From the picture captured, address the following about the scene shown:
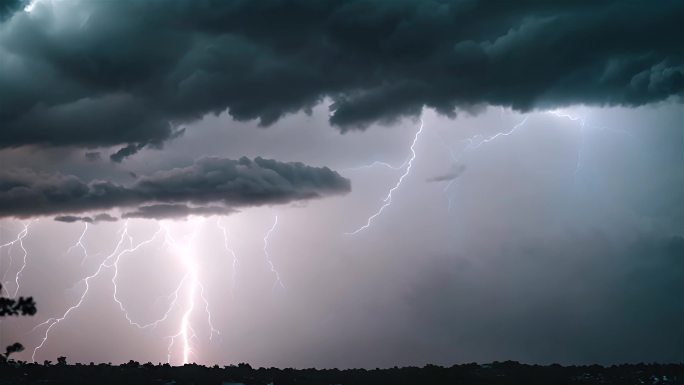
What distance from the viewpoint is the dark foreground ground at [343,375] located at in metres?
44.7

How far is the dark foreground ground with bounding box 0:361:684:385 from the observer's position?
44688 millimetres

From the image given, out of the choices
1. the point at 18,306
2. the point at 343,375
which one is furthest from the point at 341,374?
the point at 18,306

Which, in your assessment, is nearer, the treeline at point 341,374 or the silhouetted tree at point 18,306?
the silhouetted tree at point 18,306

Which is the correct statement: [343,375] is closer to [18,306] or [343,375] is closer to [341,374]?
[341,374]

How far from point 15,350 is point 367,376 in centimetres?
2825

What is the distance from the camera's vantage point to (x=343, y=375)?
5125 cm

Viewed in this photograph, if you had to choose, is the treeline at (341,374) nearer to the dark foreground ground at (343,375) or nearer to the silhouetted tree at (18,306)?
the dark foreground ground at (343,375)

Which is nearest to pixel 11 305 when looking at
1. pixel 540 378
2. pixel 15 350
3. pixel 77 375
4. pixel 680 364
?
pixel 15 350

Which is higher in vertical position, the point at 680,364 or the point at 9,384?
the point at 680,364

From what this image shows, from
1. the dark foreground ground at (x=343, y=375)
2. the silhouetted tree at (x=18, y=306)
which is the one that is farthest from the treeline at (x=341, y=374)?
the silhouetted tree at (x=18, y=306)

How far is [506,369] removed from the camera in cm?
5297

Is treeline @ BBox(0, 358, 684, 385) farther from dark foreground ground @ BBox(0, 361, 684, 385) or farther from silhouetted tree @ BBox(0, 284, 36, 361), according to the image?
silhouetted tree @ BBox(0, 284, 36, 361)

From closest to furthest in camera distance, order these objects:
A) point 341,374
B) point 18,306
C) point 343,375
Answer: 1. point 18,306
2. point 343,375
3. point 341,374

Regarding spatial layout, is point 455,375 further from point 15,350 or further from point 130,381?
point 15,350
